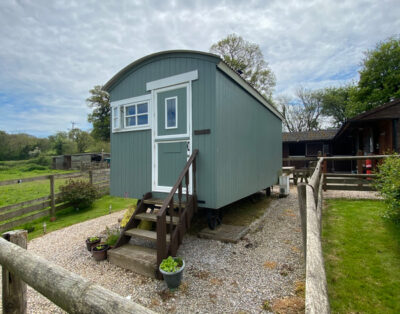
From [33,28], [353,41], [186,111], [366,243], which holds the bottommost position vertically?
[366,243]

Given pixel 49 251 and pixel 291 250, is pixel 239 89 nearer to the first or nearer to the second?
pixel 291 250

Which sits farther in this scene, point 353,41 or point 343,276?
point 353,41

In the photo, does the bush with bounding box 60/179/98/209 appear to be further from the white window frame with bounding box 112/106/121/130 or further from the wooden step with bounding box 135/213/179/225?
the wooden step with bounding box 135/213/179/225

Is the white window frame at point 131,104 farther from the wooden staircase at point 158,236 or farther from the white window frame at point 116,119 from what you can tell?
the wooden staircase at point 158,236

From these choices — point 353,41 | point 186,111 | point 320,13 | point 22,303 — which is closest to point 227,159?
point 186,111

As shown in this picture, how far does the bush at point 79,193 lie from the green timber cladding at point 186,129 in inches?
120

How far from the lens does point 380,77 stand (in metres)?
19.6

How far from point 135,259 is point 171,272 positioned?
892mm

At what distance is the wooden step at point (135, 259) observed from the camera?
3.21 metres

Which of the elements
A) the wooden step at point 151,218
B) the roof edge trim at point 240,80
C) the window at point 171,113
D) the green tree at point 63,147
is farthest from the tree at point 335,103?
the green tree at point 63,147

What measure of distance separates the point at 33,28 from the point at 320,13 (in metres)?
11.2

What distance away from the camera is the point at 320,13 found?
836cm

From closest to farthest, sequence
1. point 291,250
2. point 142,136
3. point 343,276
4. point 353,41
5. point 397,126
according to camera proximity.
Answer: point 343,276 → point 291,250 → point 142,136 → point 397,126 → point 353,41

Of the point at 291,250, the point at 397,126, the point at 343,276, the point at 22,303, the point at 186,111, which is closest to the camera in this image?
the point at 22,303
